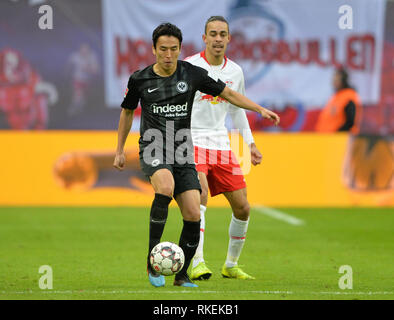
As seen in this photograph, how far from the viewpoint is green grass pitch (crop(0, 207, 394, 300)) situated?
656cm

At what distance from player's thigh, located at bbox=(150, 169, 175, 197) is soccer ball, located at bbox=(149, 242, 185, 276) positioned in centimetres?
42

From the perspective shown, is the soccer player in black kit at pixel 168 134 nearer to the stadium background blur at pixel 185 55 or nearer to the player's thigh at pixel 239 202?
the player's thigh at pixel 239 202

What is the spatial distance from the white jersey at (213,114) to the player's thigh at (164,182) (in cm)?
127

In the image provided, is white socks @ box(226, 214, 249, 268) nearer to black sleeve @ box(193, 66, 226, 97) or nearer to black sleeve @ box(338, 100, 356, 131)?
black sleeve @ box(193, 66, 226, 97)

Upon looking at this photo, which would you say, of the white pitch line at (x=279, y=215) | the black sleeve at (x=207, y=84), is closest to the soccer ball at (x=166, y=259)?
the black sleeve at (x=207, y=84)

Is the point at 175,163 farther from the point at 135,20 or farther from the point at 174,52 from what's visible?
the point at 135,20

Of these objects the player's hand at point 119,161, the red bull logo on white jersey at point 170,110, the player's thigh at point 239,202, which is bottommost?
the player's thigh at point 239,202

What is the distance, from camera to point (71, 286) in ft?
22.3

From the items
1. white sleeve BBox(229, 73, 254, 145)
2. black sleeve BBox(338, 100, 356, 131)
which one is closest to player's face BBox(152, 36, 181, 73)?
white sleeve BBox(229, 73, 254, 145)

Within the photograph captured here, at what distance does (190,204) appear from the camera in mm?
6672

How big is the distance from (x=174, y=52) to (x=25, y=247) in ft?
13.8

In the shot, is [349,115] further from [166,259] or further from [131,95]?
[166,259]

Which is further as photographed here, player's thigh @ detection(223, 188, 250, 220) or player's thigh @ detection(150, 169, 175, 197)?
player's thigh @ detection(223, 188, 250, 220)

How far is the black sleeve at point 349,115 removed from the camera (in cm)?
1736
